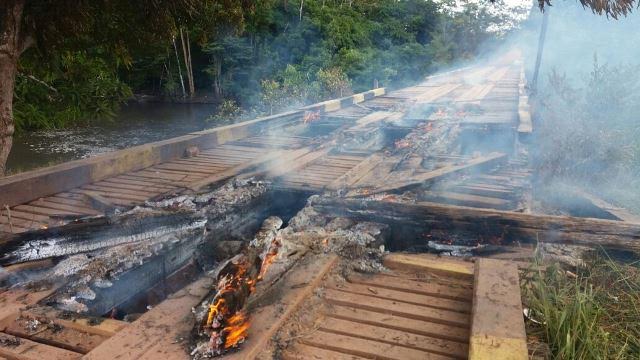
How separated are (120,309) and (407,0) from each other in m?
34.7

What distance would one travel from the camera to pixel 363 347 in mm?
2525

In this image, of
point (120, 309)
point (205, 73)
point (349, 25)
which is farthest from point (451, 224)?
point (205, 73)

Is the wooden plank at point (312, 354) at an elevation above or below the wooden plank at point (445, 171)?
below

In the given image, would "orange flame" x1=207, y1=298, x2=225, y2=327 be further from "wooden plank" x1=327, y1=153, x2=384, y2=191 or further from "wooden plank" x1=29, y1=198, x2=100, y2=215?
"wooden plank" x1=327, y1=153, x2=384, y2=191

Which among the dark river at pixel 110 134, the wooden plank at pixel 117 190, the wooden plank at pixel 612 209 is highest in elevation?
the wooden plank at pixel 117 190

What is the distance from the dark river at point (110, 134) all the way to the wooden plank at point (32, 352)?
9432 millimetres

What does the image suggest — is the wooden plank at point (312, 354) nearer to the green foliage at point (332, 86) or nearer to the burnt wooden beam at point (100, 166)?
the burnt wooden beam at point (100, 166)

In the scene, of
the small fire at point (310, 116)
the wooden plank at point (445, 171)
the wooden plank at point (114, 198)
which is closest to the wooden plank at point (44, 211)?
the wooden plank at point (114, 198)

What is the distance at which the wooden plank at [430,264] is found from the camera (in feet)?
11.0

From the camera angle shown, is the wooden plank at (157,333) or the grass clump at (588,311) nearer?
the wooden plank at (157,333)

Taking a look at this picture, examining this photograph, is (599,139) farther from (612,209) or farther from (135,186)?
(135,186)

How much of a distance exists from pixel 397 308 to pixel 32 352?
2.04 meters

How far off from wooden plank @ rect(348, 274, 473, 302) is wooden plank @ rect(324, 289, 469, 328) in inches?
8.0

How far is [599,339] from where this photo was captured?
8.56ft
